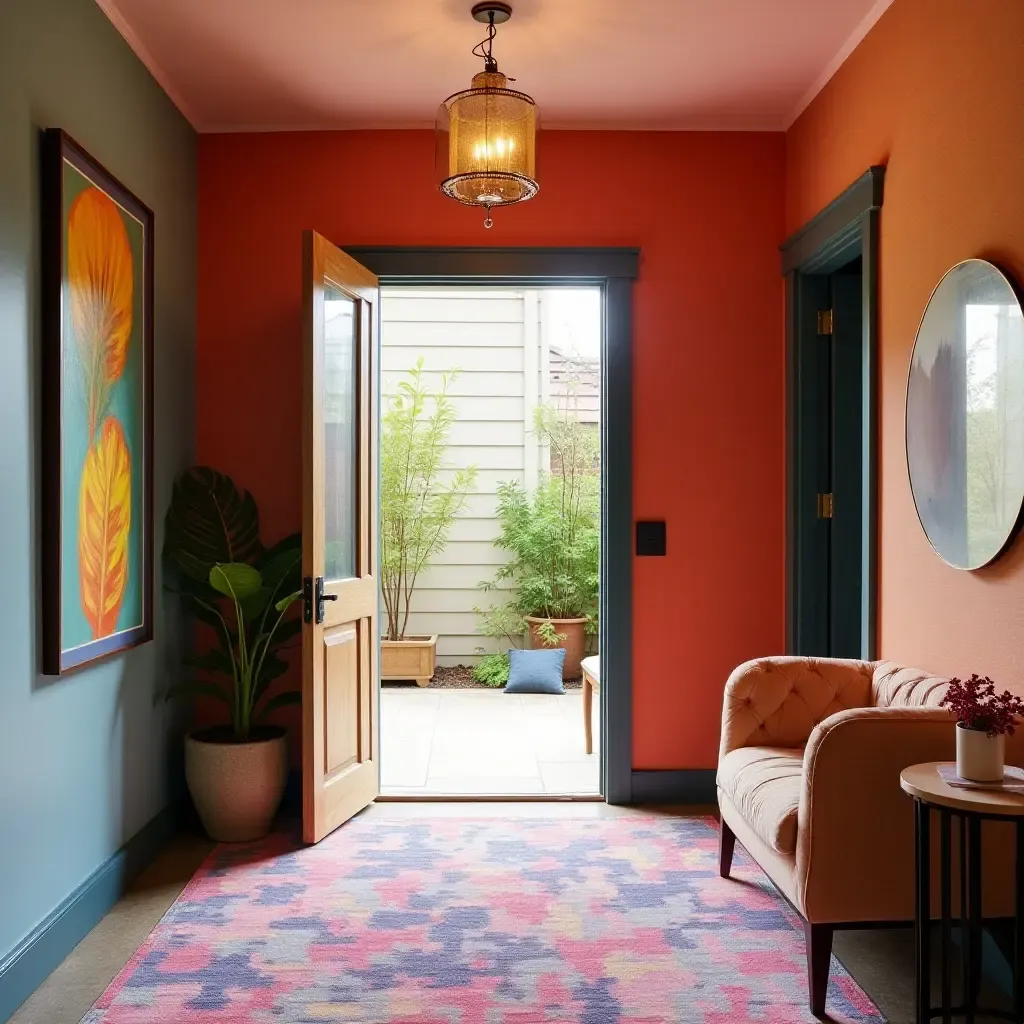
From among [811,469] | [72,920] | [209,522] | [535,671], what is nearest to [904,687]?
[811,469]

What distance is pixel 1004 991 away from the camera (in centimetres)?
255

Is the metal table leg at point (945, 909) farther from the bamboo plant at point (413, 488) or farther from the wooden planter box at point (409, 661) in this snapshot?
the bamboo plant at point (413, 488)

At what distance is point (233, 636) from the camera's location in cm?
408

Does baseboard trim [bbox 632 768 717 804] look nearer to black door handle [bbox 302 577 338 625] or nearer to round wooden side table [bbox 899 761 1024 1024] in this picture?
black door handle [bbox 302 577 338 625]

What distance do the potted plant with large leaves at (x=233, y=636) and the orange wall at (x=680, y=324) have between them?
29.2 inches

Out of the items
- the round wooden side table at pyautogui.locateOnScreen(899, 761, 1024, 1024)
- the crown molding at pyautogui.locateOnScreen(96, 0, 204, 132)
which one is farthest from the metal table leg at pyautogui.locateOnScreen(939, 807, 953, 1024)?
the crown molding at pyautogui.locateOnScreen(96, 0, 204, 132)

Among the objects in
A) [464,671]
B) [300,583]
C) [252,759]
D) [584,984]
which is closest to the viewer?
[584,984]

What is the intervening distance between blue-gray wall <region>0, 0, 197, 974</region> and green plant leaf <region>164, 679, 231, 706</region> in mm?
67

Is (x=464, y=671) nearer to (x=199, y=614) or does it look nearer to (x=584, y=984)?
(x=199, y=614)

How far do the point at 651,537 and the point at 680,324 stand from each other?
92 centimetres

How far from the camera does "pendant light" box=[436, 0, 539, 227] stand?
11.0ft

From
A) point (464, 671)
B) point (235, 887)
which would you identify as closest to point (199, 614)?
point (235, 887)

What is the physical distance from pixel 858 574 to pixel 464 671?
3.87 metres

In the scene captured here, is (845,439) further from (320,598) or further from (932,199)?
(320,598)
